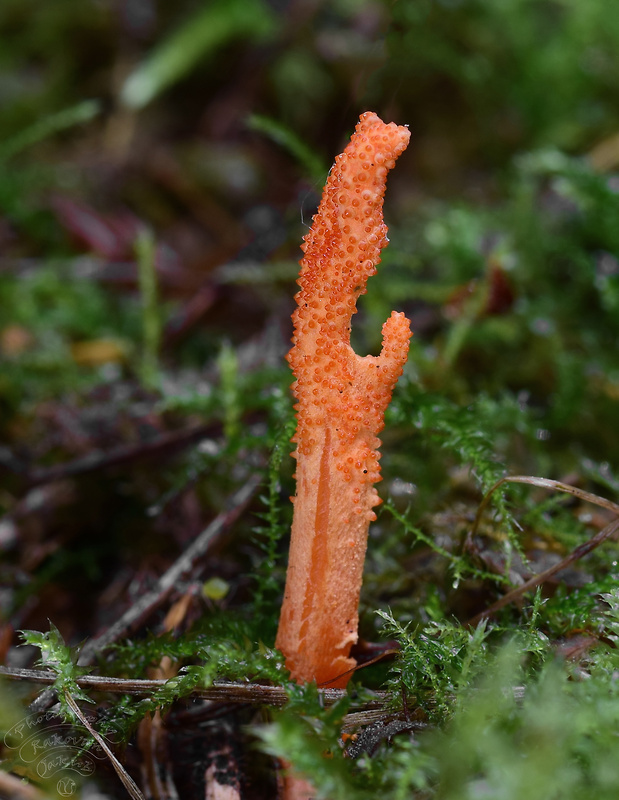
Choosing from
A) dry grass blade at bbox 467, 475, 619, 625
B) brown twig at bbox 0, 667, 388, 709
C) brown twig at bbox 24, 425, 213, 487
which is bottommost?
brown twig at bbox 0, 667, 388, 709

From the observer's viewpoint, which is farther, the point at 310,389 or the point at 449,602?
the point at 449,602

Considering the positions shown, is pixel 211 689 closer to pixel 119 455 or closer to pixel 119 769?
pixel 119 769

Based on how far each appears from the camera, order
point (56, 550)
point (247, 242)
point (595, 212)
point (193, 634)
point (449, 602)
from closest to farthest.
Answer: point (193, 634) < point (449, 602) < point (56, 550) < point (595, 212) < point (247, 242)

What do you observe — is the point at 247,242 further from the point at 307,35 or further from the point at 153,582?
the point at 153,582

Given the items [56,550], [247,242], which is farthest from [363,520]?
[247,242]

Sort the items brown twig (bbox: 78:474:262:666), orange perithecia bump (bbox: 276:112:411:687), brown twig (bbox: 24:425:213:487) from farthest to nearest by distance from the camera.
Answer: brown twig (bbox: 24:425:213:487) → brown twig (bbox: 78:474:262:666) → orange perithecia bump (bbox: 276:112:411:687)

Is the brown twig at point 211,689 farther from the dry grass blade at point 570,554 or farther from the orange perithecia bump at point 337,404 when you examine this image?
the dry grass blade at point 570,554

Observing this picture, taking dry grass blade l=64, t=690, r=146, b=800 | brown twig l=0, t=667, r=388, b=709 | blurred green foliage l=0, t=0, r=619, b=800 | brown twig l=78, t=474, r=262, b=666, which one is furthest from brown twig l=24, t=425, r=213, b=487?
dry grass blade l=64, t=690, r=146, b=800

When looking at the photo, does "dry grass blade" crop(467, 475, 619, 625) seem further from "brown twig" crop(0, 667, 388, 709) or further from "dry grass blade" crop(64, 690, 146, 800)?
"dry grass blade" crop(64, 690, 146, 800)

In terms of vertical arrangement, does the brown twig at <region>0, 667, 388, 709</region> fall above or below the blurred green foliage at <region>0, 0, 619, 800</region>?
below
